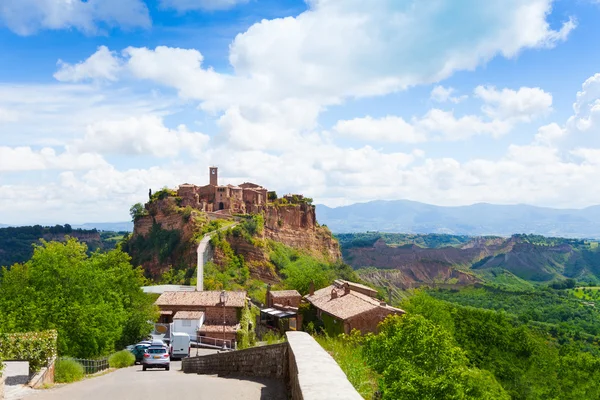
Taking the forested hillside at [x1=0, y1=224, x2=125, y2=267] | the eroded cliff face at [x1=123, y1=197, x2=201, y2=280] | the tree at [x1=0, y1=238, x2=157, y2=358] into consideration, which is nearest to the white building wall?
the tree at [x1=0, y1=238, x2=157, y2=358]

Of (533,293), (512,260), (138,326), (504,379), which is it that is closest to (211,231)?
(138,326)

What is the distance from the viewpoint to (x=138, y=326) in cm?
3775

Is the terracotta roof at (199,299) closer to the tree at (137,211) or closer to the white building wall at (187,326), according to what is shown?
the white building wall at (187,326)

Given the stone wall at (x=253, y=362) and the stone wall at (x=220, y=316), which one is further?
the stone wall at (x=220, y=316)

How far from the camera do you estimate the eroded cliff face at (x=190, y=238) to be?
235 ft

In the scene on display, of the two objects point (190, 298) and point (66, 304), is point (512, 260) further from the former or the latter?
point (66, 304)

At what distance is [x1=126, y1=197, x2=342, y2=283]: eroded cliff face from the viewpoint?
71.6m

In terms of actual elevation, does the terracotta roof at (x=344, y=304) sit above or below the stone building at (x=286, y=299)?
above

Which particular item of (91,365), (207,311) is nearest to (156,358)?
(91,365)

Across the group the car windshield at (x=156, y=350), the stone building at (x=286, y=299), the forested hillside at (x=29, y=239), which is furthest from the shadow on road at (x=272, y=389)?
the forested hillside at (x=29, y=239)

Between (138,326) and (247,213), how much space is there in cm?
5112

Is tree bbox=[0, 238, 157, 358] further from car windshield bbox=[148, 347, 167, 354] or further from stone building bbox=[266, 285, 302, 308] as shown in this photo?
stone building bbox=[266, 285, 302, 308]

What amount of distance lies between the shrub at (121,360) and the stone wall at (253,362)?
11.6m

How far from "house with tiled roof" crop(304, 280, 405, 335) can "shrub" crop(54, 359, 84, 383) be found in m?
20.0
